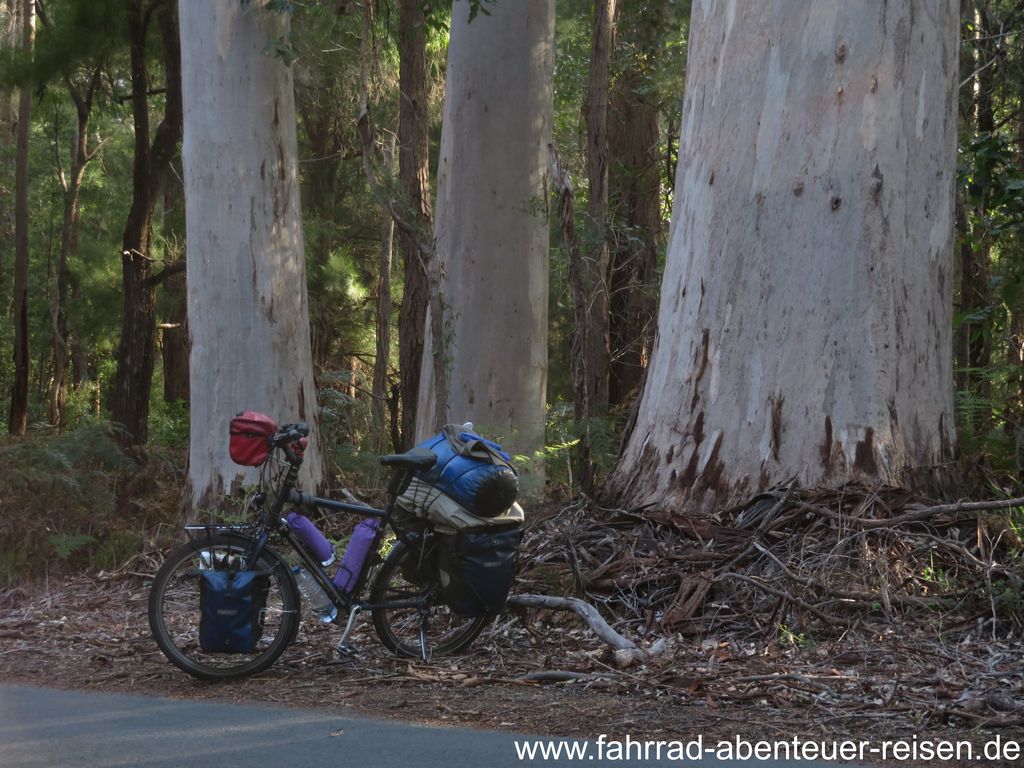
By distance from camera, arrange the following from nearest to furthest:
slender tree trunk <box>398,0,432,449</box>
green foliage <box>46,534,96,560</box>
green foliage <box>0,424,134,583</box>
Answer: green foliage <box>46,534,96,560</box> < green foliage <box>0,424,134,583</box> < slender tree trunk <box>398,0,432,449</box>

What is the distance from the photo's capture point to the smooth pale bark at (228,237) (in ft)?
35.7

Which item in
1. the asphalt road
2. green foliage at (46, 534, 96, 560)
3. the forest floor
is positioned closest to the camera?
the asphalt road

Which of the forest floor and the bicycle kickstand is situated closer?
the forest floor

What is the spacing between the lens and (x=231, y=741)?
492cm

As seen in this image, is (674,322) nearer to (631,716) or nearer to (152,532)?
(631,716)

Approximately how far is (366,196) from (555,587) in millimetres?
20632

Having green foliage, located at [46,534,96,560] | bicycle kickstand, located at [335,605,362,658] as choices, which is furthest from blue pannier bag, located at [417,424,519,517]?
green foliage, located at [46,534,96,560]

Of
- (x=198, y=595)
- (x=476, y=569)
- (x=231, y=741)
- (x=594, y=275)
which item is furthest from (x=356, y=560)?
(x=594, y=275)

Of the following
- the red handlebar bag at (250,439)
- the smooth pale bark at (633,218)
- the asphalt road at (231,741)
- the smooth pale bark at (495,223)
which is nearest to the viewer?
the asphalt road at (231,741)

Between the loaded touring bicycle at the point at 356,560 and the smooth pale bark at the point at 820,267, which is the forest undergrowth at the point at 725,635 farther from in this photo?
the smooth pale bark at the point at 820,267

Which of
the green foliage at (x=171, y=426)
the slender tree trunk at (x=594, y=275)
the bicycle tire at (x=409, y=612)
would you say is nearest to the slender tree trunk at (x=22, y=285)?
the green foliage at (x=171, y=426)

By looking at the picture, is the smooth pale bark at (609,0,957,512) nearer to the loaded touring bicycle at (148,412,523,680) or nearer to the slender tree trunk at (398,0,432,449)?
the loaded touring bicycle at (148,412,523,680)

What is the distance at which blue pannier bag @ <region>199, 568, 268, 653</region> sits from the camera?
6.14 meters

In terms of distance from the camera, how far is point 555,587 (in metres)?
7.32
